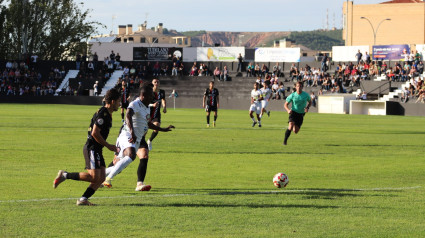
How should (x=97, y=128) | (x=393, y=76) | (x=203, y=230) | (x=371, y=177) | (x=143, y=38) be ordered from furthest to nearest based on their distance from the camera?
(x=143, y=38) < (x=393, y=76) < (x=371, y=177) < (x=97, y=128) < (x=203, y=230)

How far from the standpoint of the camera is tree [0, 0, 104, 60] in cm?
8569

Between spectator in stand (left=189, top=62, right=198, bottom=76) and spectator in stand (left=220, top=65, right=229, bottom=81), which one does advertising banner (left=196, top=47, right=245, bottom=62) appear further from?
spectator in stand (left=220, top=65, right=229, bottom=81)

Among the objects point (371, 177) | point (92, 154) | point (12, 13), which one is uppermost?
point (12, 13)

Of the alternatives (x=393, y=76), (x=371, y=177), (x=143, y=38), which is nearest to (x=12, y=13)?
(x=393, y=76)

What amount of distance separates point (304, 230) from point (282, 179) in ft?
12.8

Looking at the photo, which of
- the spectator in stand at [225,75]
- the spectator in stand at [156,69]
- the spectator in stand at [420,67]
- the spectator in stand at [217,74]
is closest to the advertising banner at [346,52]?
the spectator in stand at [420,67]

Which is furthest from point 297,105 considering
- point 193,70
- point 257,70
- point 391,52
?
point 193,70

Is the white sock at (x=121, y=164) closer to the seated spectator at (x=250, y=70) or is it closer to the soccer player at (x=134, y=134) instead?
the soccer player at (x=134, y=134)

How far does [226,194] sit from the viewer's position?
1245 cm

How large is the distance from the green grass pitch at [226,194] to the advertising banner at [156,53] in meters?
59.3

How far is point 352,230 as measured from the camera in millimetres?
9359

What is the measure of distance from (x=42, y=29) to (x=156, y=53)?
16002 mm

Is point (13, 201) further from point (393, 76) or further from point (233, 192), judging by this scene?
point (393, 76)

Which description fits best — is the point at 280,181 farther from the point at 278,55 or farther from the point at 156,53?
the point at 156,53
